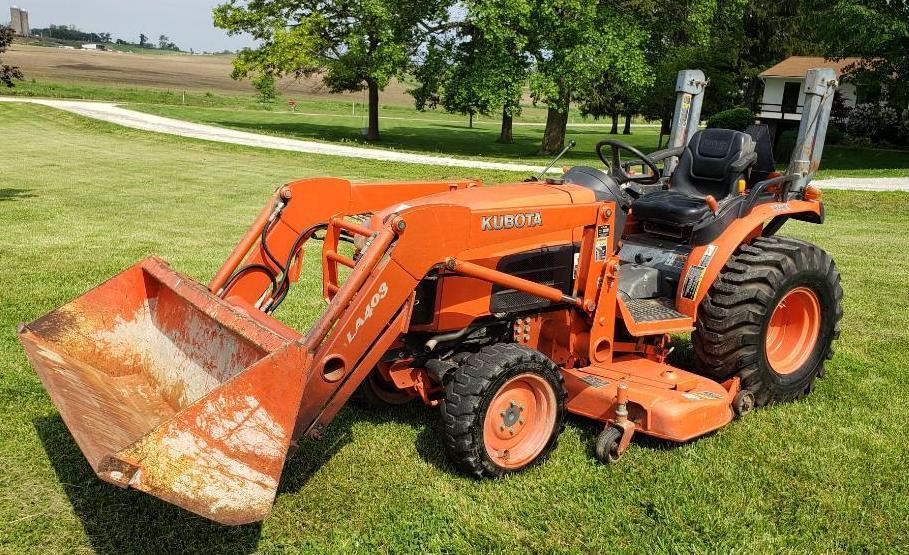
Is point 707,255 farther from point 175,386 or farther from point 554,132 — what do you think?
point 554,132

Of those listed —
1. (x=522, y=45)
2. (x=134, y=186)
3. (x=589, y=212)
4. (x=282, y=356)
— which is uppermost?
(x=522, y=45)

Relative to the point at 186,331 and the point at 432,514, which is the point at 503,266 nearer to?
the point at 432,514

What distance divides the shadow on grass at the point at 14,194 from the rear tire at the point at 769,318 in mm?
11394

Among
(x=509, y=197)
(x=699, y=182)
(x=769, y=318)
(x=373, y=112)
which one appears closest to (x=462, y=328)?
(x=509, y=197)

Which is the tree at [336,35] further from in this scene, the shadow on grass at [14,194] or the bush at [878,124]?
the bush at [878,124]

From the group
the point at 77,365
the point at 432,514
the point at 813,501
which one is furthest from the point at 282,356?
the point at 813,501

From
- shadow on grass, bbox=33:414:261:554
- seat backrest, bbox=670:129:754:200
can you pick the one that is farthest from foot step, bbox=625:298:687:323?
shadow on grass, bbox=33:414:261:554

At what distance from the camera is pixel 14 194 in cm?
1262

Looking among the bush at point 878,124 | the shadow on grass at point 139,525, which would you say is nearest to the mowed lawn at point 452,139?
the bush at point 878,124

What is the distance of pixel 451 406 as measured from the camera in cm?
383

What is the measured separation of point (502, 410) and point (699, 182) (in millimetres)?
2874

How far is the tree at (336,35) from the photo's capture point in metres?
25.9

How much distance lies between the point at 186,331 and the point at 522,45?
21420mm

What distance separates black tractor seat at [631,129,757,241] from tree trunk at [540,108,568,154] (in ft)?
75.7
